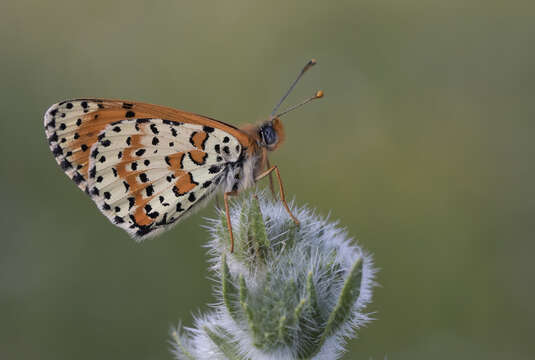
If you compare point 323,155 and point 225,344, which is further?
point 323,155

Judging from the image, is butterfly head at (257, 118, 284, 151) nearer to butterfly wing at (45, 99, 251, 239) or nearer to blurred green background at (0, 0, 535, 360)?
butterfly wing at (45, 99, 251, 239)

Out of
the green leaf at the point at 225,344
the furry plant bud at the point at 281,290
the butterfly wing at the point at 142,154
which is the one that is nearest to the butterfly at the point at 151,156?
the butterfly wing at the point at 142,154

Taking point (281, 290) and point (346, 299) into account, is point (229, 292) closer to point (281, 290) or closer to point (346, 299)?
point (281, 290)

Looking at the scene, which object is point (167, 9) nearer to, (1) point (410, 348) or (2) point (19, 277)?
(2) point (19, 277)

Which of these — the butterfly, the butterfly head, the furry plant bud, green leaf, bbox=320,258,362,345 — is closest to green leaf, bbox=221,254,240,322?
the furry plant bud

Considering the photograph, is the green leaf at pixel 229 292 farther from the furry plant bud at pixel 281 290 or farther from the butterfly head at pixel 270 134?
the butterfly head at pixel 270 134

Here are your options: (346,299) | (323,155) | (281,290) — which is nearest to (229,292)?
(281,290)
